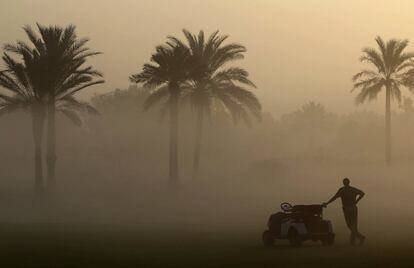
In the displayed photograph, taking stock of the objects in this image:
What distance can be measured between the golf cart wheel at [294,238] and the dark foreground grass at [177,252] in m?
0.23

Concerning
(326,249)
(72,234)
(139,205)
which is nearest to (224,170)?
(139,205)

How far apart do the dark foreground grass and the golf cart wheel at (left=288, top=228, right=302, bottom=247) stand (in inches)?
8.9

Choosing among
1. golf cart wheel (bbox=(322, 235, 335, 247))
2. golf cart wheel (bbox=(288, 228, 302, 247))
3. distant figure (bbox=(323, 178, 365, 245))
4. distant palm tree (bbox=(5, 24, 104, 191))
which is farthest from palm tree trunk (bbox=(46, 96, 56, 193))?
distant figure (bbox=(323, 178, 365, 245))

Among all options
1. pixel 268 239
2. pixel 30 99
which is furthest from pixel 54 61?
pixel 268 239

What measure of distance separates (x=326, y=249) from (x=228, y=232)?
29.5 ft

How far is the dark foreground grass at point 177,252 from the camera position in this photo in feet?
55.5

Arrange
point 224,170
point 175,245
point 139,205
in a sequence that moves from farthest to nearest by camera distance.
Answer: point 224,170 → point 139,205 → point 175,245

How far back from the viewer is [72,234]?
2733cm

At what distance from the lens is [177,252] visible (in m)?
20.1

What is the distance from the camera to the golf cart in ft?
71.6

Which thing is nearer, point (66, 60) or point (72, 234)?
point (72, 234)

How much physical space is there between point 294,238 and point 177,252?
3.55m

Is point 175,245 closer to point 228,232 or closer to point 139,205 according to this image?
point 228,232

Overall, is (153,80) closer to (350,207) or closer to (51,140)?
(51,140)
